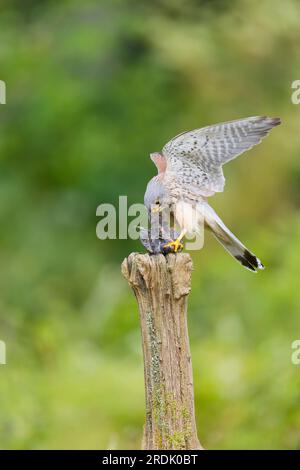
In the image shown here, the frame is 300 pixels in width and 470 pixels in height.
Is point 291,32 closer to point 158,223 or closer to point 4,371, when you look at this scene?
point 4,371

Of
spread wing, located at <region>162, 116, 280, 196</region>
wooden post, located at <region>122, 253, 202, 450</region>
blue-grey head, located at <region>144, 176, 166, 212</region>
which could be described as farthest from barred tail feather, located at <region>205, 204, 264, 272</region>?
wooden post, located at <region>122, 253, 202, 450</region>

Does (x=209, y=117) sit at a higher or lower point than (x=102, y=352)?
higher

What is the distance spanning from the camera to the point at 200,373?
25.9 ft

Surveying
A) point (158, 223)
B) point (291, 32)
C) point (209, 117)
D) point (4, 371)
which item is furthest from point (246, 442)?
point (209, 117)

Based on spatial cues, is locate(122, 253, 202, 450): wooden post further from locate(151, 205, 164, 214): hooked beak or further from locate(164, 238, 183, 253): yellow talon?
locate(151, 205, 164, 214): hooked beak

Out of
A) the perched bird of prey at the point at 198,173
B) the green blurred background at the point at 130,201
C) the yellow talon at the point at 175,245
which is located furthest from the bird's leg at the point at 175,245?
the green blurred background at the point at 130,201

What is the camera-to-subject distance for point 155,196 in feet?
15.3

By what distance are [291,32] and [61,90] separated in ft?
13.5

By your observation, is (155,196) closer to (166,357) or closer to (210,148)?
(210,148)

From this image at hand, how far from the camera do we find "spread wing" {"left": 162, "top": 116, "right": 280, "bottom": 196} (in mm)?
4531

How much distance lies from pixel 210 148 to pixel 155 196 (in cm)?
40

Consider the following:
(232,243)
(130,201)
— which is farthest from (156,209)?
(130,201)

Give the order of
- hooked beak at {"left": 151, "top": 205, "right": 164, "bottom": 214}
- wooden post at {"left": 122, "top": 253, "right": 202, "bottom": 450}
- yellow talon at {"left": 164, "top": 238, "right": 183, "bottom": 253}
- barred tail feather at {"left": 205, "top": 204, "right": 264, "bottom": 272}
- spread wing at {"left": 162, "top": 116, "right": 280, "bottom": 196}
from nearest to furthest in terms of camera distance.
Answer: wooden post at {"left": 122, "top": 253, "right": 202, "bottom": 450}, yellow talon at {"left": 164, "top": 238, "right": 183, "bottom": 253}, spread wing at {"left": 162, "top": 116, "right": 280, "bottom": 196}, hooked beak at {"left": 151, "top": 205, "right": 164, "bottom": 214}, barred tail feather at {"left": 205, "top": 204, "right": 264, "bottom": 272}

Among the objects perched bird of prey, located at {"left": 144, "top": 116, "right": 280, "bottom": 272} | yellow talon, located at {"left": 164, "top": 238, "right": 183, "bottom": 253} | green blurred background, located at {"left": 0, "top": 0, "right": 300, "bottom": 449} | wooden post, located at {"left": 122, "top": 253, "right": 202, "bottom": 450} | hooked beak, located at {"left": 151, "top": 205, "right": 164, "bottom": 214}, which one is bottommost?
wooden post, located at {"left": 122, "top": 253, "right": 202, "bottom": 450}
